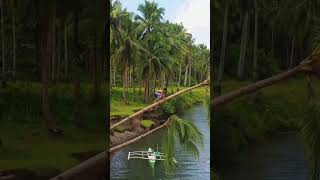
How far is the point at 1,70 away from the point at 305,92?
237cm

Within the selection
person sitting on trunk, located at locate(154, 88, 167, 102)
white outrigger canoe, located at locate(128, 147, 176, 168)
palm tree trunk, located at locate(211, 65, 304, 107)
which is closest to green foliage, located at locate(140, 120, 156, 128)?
white outrigger canoe, located at locate(128, 147, 176, 168)

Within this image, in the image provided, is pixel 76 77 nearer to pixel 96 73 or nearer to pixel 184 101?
pixel 96 73

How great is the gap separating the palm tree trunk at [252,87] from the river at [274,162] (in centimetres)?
43

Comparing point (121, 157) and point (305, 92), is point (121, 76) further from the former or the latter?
point (305, 92)

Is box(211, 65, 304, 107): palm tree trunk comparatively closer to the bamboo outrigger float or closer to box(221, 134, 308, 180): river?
box(221, 134, 308, 180): river

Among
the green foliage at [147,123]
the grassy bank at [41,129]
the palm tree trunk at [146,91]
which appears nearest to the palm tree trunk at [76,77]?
the grassy bank at [41,129]

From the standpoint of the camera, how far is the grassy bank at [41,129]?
12.0 feet

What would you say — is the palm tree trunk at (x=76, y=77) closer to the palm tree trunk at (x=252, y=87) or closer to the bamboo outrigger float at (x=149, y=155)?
the palm tree trunk at (x=252, y=87)

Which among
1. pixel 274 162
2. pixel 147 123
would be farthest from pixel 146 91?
pixel 274 162

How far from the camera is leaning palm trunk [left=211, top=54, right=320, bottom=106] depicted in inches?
149

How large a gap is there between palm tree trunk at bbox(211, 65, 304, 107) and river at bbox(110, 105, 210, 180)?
2468 millimetres

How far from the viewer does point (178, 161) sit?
274 inches

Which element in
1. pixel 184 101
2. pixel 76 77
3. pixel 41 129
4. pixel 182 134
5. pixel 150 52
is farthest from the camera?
pixel 150 52

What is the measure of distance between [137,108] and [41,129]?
3.91 metres
